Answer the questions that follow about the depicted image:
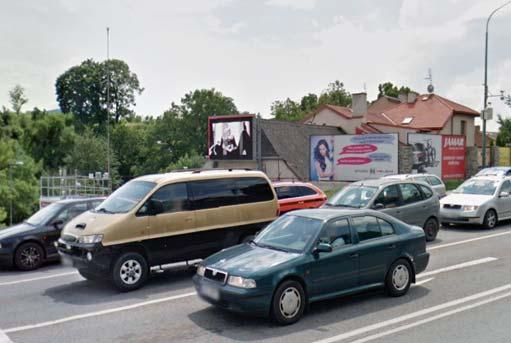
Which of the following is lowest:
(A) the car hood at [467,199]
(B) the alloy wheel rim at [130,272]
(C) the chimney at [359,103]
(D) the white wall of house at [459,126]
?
(B) the alloy wheel rim at [130,272]

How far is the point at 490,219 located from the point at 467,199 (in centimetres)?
89

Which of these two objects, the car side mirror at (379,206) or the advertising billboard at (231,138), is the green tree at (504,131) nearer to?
the advertising billboard at (231,138)

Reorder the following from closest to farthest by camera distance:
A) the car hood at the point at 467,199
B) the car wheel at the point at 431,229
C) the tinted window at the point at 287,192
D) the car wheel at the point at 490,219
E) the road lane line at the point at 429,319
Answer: the road lane line at the point at 429,319 < the car wheel at the point at 431,229 < the tinted window at the point at 287,192 < the car wheel at the point at 490,219 < the car hood at the point at 467,199

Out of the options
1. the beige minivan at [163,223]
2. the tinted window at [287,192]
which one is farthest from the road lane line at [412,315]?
the tinted window at [287,192]

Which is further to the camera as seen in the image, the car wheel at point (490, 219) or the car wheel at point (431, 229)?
the car wheel at point (490, 219)

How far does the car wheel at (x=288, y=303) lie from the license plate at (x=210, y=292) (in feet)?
2.52

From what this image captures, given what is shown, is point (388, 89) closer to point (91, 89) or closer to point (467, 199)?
point (91, 89)

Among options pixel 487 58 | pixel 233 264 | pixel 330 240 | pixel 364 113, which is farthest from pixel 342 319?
pixel 364 113

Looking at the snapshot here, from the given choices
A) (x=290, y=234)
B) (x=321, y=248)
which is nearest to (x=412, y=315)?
(x=321, y=248)

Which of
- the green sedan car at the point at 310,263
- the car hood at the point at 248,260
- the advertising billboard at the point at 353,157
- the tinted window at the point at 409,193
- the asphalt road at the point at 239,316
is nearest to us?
the asphalt road at the point at 239,316

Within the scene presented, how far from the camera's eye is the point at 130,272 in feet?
30.2

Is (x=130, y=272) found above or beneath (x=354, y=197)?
beneath


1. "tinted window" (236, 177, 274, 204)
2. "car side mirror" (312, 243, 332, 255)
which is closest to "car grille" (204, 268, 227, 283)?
"car side mirror" (312, 243, 332, 255)

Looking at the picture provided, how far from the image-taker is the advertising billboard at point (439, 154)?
3416 cm
